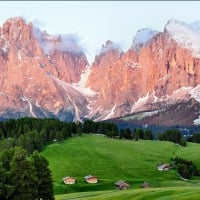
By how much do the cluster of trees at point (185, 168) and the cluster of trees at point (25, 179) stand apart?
7712cm

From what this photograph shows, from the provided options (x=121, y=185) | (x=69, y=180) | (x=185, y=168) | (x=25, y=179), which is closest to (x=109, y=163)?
(x=185, y=168)

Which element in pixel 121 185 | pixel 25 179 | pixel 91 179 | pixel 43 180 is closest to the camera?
pixel 25 179

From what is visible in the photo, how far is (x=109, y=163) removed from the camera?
167 m

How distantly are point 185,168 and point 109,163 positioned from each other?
76.9 feet

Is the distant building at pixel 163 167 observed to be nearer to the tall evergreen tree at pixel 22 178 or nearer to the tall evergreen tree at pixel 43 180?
the tall evergreen tree at pixel 43 180

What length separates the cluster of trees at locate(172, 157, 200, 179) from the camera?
526 ft

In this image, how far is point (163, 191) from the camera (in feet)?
266

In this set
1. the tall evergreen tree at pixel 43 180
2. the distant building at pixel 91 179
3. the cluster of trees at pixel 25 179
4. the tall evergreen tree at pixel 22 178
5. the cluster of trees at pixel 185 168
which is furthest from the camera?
the cluster of trees at pixel 185 168

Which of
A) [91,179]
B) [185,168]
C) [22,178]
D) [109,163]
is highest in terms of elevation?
[109,163]

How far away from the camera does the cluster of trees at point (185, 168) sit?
526ft

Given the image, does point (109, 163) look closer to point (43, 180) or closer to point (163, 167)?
point (163, 167)

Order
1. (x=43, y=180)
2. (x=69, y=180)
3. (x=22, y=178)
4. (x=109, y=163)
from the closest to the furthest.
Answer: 1. (x=22, y=178)
2. (x=43, y=180)
3. (x=69, y=180)
4. (x=109, y=163)

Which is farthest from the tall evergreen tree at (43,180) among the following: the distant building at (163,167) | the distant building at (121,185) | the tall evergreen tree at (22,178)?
the distant building at (163,167)

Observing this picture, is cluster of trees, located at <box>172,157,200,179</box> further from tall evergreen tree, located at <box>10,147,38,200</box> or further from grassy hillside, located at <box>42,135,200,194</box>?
tall evergreen tree, located at <box>10,147,38,200</box>
